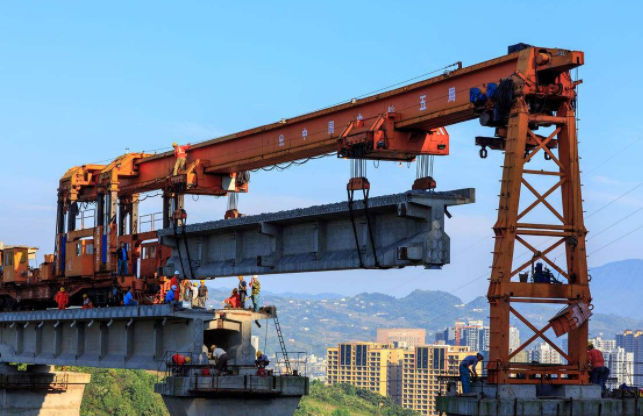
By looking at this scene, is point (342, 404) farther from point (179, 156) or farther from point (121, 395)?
point (179, 156)

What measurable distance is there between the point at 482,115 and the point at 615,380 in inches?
328

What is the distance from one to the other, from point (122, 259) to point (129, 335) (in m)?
9.30

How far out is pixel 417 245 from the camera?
2972cm

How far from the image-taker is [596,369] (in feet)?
94.5

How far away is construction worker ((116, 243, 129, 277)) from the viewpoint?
155ft

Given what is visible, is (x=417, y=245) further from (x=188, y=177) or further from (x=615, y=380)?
(x=188, y=177)

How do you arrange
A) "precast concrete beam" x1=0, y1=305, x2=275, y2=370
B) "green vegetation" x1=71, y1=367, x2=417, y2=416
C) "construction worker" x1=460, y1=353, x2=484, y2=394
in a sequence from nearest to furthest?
Answer: "construction worker" x1=460, y1=353, x2=484, y2=394 → "precast concrete beam" x1=0, y1=305, x2=275, y2=370 → "green vegetation" x1=71, y1=367, x2=417, y2=416

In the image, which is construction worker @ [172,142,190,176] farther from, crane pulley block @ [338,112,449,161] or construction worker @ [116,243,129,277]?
crane pulley block @ [338,112,449,161]

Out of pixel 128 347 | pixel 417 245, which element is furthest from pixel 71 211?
pixel 417 245

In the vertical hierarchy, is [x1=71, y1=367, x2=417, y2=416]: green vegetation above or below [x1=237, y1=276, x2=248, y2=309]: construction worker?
below

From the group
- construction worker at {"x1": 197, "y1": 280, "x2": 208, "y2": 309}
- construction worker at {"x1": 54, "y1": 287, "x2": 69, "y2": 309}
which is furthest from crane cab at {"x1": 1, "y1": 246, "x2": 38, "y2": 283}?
construction worker at {"x1": 197, "y1": 280, "x2": 208, "y2": 309}

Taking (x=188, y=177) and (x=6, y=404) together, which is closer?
(x=188, y=177)

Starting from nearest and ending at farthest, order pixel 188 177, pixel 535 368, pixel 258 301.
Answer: pixel 535 368 → pixel 258 301 → pixel 188 177

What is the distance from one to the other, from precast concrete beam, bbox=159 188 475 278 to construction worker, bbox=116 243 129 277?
4883mm
